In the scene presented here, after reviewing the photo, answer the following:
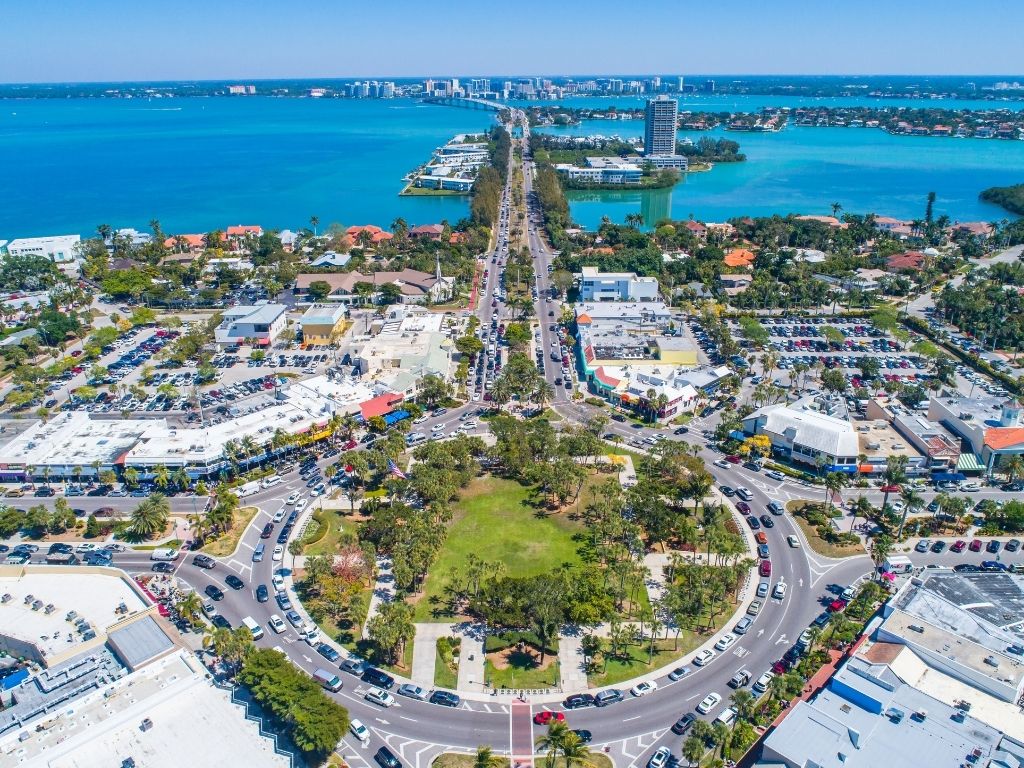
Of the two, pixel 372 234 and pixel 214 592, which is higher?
pixel 372 234

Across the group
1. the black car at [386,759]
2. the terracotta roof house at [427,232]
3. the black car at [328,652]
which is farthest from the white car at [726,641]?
the terracotta roof house at [427,232]

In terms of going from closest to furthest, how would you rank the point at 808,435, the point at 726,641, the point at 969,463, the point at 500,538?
the point at 726,641
the point at 500,538
the point at 969,463
the point at 808,435

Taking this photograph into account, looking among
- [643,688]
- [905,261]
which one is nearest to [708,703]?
[643,688]

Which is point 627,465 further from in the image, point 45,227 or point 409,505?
point 45,227

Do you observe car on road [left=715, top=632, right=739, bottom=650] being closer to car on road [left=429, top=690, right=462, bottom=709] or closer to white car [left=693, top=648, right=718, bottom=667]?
white car [left=693, top=648, right=718, bottom=667]

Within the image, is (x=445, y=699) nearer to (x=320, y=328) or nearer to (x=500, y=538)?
(x=500, y=538)

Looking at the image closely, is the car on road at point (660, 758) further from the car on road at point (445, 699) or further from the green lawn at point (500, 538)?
the green lawn at point (500, 538)

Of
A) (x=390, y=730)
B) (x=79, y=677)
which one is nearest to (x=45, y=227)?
(x=79, y=677)
